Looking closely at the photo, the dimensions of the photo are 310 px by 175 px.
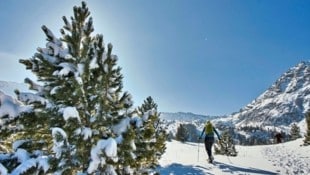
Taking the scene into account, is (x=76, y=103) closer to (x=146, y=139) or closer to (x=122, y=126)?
(x=122, y=126)

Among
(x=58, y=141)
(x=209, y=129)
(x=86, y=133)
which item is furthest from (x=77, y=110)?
(x=209, y=129)

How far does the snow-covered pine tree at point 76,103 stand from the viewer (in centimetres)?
865

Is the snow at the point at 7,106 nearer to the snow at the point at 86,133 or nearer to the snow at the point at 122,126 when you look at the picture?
the snow at the point at 86,133

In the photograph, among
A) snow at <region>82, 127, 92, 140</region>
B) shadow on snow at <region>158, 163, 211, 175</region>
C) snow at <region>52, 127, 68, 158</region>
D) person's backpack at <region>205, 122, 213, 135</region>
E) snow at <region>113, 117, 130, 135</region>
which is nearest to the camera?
snow at <region>52, 127, 68, 158</region>

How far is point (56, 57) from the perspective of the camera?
32.0ft

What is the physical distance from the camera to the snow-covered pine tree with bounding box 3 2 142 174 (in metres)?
A: 8.65

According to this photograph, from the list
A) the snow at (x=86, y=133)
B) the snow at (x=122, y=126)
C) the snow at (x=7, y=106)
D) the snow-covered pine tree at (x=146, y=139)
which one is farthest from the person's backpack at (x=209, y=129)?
the snow at (x=7, y=106)

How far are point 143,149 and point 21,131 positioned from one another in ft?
11.7

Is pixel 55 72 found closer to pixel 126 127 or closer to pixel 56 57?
pixel 56 57

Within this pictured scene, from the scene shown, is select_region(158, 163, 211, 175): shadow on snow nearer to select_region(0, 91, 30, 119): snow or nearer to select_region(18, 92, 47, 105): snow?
select_region(18, 92, 47, 105): snow

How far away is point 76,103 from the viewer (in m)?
9.50

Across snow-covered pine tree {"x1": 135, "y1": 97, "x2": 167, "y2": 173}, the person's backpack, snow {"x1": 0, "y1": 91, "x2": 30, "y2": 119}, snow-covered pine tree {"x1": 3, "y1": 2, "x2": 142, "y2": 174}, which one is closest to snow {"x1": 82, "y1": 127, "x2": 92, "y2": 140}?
snow-covered pine tree {"x1": 3, "y1": 2, "x2": 142, "y2": 174}

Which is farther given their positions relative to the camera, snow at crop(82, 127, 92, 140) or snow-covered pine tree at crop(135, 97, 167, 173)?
snow-covered pine tree at crop(135, 97, 167, 173)

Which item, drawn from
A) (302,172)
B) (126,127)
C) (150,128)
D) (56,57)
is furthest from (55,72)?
(302,172)
